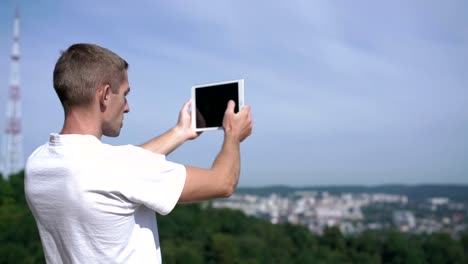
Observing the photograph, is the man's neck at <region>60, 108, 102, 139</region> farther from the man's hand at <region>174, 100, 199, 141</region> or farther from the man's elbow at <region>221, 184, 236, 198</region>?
the man's hand at <region>174, 100, 199, 141</region>

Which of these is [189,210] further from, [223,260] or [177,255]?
[177,255]

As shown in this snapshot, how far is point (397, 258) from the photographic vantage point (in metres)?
43.5

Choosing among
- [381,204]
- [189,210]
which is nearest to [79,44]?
[189,210]

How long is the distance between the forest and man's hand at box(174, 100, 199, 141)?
32916 mm

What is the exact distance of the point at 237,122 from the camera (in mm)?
1784

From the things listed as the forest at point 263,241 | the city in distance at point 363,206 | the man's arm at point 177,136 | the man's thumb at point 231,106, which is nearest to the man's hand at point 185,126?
the man's arm at point 177,136

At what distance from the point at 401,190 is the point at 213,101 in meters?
54.5

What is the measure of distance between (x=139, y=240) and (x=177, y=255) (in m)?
33.7

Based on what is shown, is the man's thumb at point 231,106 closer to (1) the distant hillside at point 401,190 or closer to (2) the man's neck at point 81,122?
(2) the man's neck at point 81,122

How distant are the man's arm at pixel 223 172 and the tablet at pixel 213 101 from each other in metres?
0.08

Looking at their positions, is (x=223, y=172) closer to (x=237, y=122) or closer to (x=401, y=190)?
(x=237, y=122)

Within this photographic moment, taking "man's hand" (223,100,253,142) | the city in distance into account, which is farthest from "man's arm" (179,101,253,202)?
the city in distance

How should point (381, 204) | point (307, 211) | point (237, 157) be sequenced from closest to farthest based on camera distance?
point (237, 157), point (381, 204), point (307, 211)

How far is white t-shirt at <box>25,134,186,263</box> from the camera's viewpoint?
1.52m
